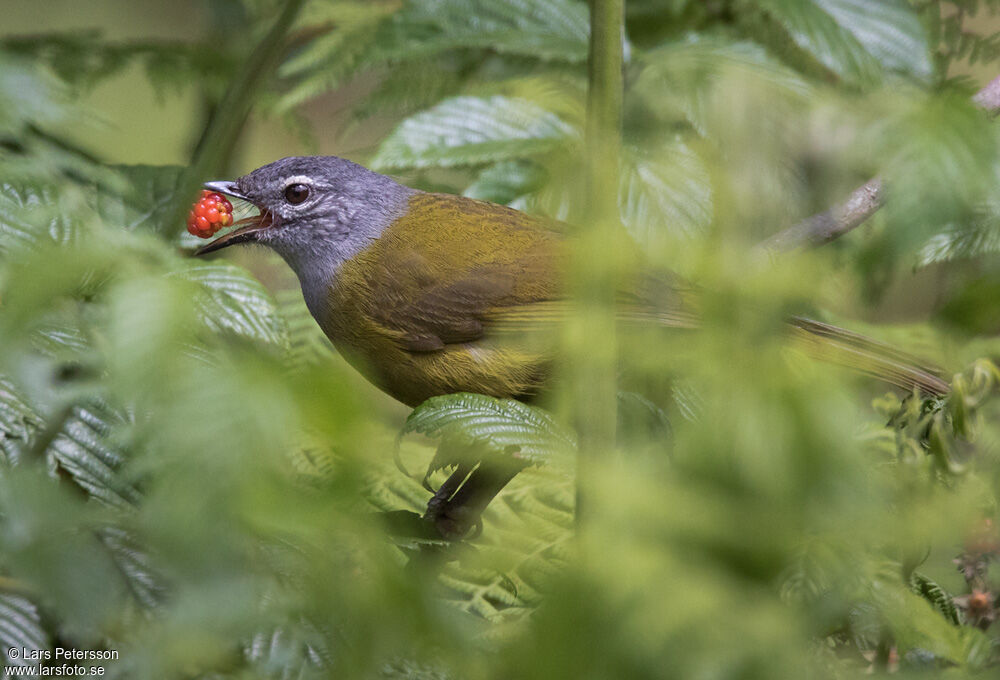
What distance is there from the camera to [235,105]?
105 cm

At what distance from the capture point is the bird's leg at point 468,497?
86 centimetres

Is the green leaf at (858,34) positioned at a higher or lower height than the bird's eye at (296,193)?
higher

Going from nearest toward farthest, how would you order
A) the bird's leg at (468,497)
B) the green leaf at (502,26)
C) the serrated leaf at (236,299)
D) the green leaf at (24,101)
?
the serrated leaf at (236,299), the bird's leg at (468,497), the green leaf at (24,101), the green leaf at (502,26)

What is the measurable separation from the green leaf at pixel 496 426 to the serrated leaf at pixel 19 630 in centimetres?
36

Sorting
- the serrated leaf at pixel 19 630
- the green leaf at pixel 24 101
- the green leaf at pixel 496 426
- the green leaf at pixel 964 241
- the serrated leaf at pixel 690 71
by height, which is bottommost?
the serrated leaf at pixel 19 630

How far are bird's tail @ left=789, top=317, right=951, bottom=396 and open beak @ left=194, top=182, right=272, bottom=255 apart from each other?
63 centimetres

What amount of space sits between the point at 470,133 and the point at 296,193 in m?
0.24

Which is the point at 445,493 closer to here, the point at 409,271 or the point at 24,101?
the point at 409,271

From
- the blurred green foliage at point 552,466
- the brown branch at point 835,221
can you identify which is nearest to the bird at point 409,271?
the blurred green foliage at point 552,466

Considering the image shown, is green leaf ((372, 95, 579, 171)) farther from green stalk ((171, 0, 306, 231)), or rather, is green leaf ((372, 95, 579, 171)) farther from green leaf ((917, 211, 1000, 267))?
green leaf ((917, 211, 1000, 267))

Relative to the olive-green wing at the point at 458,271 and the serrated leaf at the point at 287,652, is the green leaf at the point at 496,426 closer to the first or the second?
the serrated leaf at the point at 287,652

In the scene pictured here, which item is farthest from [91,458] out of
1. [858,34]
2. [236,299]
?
[858,34]

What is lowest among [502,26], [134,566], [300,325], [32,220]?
[300,325]

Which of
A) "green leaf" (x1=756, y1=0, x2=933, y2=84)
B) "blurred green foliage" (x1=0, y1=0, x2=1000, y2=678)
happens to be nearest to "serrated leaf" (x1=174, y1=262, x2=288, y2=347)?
"blurred green foliage" (x1=0, y1=0, x2=1000, y2=678)
